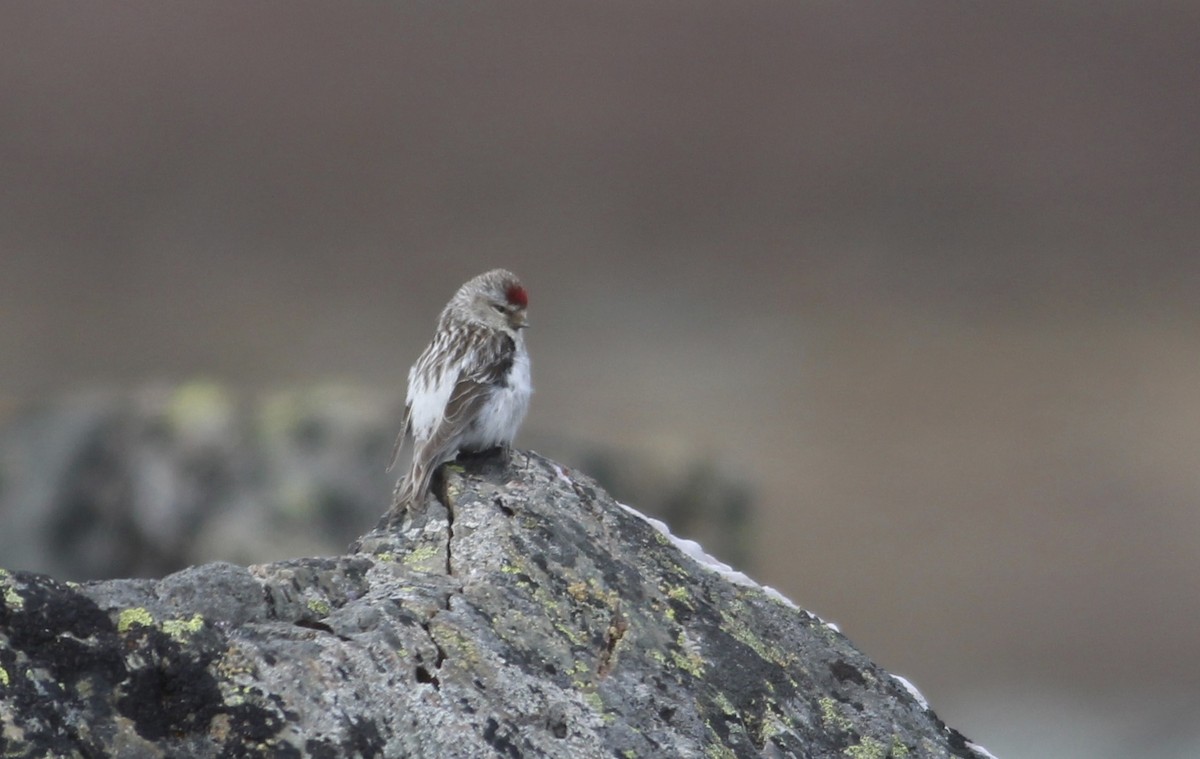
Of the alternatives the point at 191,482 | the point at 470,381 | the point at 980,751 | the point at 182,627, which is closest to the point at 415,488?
the point at 182,627

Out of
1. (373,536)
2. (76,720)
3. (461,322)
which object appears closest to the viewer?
(76,720)

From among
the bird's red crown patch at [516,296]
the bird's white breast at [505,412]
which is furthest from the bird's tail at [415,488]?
the bird's red crown patch at [516,296]

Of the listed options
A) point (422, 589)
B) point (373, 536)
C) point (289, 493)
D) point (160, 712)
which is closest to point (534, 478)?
point (373, 536)

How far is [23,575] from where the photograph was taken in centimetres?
267

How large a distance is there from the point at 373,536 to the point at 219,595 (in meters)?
0.83

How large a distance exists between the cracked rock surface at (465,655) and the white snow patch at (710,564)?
0.17 ft

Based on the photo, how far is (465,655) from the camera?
301cm

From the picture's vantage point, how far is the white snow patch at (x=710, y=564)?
4.01 m

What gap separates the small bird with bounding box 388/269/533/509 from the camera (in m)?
4.68

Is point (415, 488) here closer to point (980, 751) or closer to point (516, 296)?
point (980, 751)

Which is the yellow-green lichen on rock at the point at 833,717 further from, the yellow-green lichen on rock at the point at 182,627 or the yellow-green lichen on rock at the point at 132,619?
the yellow-green lichen on rock at the point at 132,619

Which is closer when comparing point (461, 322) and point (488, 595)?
point (488, 595)

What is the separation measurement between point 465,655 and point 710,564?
126cm

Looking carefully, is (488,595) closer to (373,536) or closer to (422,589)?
(422,589)
